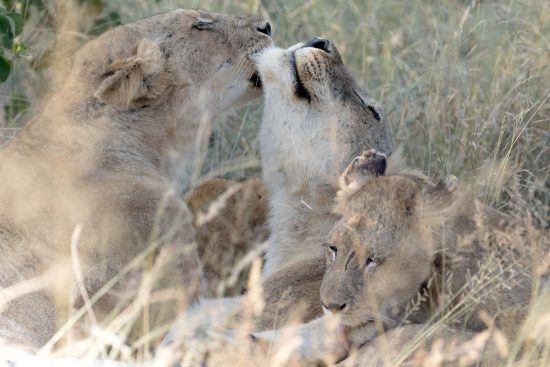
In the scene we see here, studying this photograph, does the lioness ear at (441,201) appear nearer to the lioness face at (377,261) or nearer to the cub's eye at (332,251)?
the lioness face at (377,261)

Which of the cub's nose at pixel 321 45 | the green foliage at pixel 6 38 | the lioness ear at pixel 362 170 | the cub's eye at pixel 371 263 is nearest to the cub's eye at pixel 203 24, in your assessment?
the cub's nose at pixel 321 45

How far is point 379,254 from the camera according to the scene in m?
3.62

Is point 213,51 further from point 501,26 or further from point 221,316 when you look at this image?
point 501,26

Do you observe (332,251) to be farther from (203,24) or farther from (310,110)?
(203,24)

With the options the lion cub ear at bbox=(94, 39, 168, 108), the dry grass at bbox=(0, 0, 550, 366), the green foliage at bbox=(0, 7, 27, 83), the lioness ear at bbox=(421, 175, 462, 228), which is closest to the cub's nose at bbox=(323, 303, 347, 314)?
the lioness ear at bbox=(421, 175, 462, 228)

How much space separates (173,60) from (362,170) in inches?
44.8

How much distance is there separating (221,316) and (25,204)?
919mm

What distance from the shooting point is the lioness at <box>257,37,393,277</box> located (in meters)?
4.78

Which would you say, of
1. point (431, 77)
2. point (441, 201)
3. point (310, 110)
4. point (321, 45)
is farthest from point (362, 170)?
point (431, 77)

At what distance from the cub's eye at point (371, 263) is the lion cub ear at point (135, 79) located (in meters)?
1.42

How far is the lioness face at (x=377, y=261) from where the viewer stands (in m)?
3.60

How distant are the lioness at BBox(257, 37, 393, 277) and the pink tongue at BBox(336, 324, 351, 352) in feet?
3.29

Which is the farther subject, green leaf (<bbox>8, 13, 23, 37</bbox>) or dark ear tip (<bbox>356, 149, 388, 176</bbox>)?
green leaf (<bbox>8, 13, 23, 37</bbox>)

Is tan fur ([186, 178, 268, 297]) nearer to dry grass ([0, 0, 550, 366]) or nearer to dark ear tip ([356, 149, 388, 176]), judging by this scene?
dry grass ([0, 0, 550, 366])
